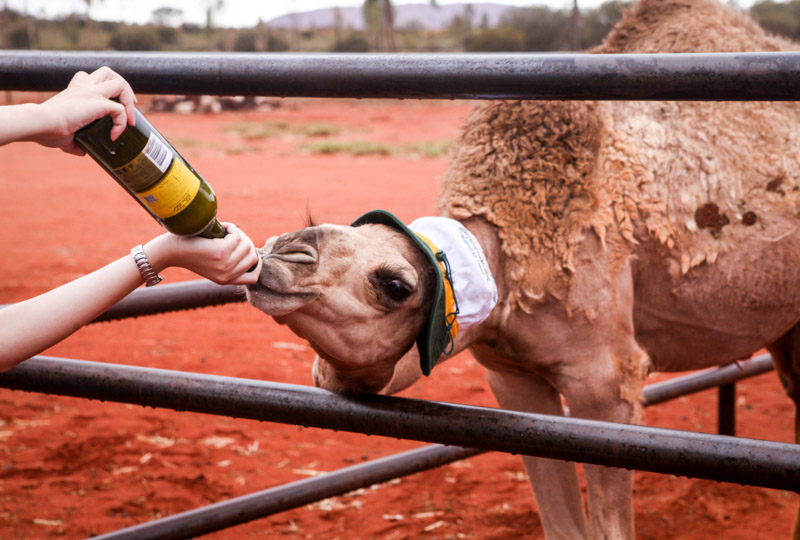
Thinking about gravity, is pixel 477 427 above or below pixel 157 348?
above

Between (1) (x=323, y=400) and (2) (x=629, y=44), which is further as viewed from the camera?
(2) (x=629, y=44)

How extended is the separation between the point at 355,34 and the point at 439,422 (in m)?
54.1

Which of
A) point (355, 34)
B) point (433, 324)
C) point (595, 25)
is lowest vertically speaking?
point (433, 324)

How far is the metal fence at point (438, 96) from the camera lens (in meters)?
1.32

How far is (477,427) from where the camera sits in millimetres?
1478

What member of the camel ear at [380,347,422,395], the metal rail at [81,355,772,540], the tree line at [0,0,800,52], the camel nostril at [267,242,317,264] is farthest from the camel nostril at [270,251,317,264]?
the tree line at [0,0,800,52]

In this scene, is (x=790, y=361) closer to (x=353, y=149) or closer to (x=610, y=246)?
(x=610, y=246)

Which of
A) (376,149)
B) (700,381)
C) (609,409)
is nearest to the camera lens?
(609,409)

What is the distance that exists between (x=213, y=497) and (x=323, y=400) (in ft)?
8.75

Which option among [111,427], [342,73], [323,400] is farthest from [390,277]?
[111,427]

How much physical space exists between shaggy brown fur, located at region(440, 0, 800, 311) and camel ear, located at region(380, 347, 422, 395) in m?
0.40

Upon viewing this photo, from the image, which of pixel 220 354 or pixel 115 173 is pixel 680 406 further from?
pixel 115 173

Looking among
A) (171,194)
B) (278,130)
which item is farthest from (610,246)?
(278,130)

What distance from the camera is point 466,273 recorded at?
192cm
